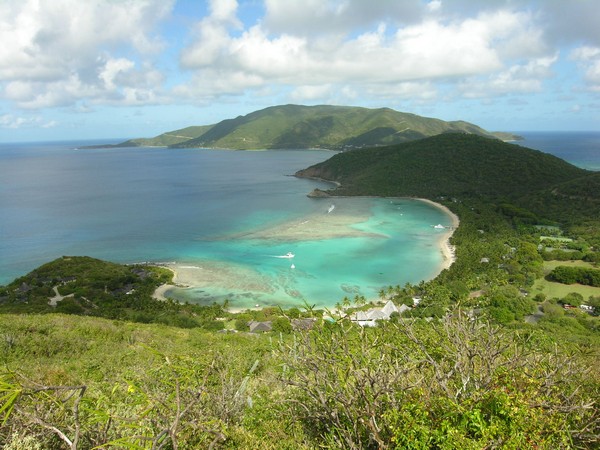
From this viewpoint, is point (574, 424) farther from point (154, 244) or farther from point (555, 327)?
point (154, 244)

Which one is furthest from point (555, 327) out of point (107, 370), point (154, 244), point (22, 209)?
point (22, 209)

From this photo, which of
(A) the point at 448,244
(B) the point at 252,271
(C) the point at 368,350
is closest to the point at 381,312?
(B) the point at 252,271

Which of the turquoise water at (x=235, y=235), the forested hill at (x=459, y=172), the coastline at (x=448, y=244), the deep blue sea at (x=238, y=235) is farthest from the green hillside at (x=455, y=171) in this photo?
the coastline at (x=448, y=244)

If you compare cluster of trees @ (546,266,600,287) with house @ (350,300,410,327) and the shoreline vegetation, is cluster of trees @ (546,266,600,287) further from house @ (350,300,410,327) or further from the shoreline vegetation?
house @ (350,300,410,327)

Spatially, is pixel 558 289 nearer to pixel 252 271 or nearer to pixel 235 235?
pixel 252 271

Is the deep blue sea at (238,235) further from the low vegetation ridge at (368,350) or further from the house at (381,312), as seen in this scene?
the low vegetation ridge at (368,350)

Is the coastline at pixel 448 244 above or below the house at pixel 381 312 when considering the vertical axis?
above
